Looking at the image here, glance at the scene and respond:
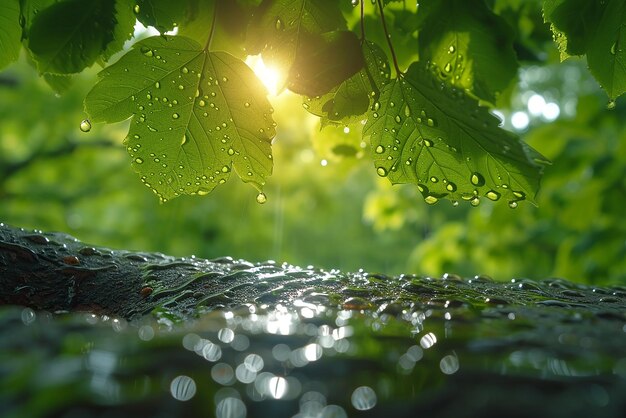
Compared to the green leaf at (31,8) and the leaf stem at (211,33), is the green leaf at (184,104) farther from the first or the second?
the green leaf at (31,8)

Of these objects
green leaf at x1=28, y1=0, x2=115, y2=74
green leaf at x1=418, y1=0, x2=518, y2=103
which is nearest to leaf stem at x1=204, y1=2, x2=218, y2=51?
green leaf at x1=28, y1=0, x2=115, y2=74

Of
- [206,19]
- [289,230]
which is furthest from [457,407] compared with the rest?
[289,230]

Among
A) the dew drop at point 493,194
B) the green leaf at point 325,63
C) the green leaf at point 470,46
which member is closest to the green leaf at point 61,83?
the green leaf at point 325,63

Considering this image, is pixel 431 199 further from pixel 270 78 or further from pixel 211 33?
pixel 211 33

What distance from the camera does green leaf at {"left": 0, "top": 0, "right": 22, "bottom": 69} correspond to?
101cm

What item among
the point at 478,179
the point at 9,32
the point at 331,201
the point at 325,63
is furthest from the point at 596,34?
the point at 331,201

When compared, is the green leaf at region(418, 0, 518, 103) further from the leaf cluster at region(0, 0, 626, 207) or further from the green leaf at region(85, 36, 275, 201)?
the green leaf at region(85, 36, 275, 201)

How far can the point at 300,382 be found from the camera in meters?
0.43

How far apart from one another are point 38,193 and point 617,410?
1064 centimetres

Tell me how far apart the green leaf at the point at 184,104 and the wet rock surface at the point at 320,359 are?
0.92 ft

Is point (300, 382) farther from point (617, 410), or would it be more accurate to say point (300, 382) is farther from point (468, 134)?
point (468, 134)

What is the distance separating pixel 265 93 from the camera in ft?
3.18

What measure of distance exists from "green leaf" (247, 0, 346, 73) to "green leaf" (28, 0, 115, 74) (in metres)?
0.26

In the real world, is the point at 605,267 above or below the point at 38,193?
below
